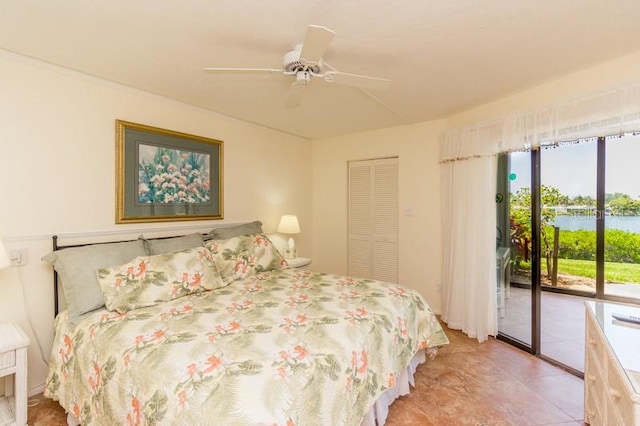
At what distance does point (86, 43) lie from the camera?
202 centimetres

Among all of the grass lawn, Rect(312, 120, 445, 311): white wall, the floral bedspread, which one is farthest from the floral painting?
the grass lawn

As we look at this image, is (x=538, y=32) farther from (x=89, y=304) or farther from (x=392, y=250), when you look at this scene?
(x=89, y=304)

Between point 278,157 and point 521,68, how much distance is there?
9.32ft

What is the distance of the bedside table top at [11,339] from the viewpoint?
1.74 meters

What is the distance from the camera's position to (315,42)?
1.57 metres

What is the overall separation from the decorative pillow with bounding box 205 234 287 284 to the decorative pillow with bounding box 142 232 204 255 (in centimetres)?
11

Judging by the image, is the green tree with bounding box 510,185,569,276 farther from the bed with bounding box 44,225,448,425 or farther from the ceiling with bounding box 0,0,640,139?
the bed with bounding box 44,225,448,425

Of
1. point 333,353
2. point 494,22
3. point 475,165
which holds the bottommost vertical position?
point 333,353

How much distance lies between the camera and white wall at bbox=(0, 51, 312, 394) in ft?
6.98

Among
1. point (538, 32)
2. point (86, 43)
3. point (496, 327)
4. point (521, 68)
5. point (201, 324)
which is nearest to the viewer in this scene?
point (201, 324)

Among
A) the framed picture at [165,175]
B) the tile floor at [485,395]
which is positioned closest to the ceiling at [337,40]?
the framed picture at [165,175]

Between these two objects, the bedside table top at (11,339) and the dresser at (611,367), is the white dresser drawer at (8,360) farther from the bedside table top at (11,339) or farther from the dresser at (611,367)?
the dresser at (611,367)

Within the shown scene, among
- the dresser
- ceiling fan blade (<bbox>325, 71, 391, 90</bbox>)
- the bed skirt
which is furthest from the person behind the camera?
ceiling fan blade (<bbox>325, 71, 391, 90</bbox>)

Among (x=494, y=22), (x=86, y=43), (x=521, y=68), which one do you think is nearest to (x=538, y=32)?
(x=494, y=22)
